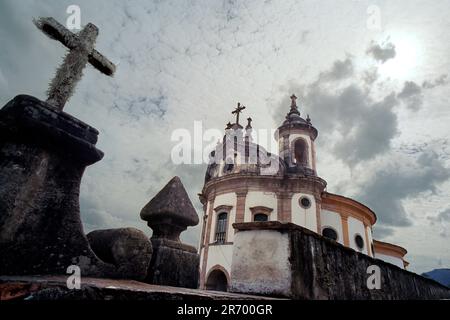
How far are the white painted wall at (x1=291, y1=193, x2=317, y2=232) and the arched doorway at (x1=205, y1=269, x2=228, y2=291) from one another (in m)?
5.49


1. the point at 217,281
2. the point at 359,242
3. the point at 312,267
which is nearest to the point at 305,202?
the point at 359,242

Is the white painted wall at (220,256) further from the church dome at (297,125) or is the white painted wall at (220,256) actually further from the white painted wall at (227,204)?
the church dome at (297,125)

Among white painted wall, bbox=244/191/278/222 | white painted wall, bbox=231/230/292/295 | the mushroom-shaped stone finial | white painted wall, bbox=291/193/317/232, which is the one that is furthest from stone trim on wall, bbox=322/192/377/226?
the mushroom-shaped stone finial

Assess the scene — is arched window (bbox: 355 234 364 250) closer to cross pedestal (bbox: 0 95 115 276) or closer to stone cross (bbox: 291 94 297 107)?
stone cross (bbox: 291 94 297 107)

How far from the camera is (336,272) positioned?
4.20m

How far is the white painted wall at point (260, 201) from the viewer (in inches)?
679

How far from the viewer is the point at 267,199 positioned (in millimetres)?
17562

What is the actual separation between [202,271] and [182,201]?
15.4 metres

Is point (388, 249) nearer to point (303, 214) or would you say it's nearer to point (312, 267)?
point (303, 214)

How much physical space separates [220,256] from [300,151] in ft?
33.9

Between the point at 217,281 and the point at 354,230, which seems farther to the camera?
the point at 354,230

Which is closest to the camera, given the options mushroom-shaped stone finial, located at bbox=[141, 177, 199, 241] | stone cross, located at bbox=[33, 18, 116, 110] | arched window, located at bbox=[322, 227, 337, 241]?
stone cross, located at bbox=[33, 18, 116, 110]

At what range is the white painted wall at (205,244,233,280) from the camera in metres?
16.5

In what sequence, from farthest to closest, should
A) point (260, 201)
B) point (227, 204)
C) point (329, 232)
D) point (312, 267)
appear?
point (329, 232) < point (227, 204) < point (260, 201) < point (312, 267)
